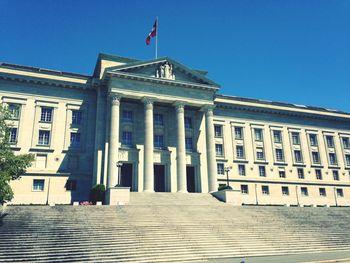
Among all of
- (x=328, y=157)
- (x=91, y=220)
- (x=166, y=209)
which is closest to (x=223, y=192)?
(x=166, y=209)

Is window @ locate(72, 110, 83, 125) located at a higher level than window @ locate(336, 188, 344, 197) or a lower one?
higher

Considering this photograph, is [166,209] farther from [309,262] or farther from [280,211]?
[309,262]

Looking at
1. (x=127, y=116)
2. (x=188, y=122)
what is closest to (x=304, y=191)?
(x=188, y=122)

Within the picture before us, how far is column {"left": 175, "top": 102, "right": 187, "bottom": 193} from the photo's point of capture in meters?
41.1

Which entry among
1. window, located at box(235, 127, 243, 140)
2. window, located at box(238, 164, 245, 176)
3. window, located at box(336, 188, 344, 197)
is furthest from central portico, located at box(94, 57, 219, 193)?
window, located at box(336, 188, 344, 197)

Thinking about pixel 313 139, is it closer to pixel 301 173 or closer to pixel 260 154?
pixel 301 173

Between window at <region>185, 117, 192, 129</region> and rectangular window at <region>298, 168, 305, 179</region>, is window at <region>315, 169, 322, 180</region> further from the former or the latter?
window at <region>185, 117, 192, 129</region>

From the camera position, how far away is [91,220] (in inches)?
996

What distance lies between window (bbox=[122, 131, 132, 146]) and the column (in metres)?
6.84

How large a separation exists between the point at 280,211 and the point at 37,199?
28.9 metres

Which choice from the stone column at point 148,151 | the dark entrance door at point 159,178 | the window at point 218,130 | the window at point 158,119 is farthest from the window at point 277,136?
the stone column at point 148,151

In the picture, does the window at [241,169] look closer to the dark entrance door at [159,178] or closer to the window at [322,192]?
the dark entrance door at [159,178]

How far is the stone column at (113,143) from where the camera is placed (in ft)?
123

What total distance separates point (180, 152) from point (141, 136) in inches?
240
